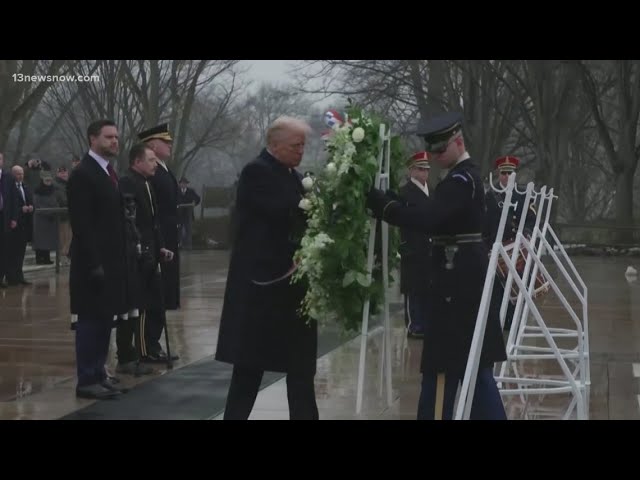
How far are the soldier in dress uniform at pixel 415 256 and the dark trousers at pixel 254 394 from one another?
4.73 metres

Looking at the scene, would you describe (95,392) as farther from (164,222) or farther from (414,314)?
(414,314)

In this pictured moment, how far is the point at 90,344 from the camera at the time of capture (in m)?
8.21

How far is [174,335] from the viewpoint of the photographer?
11719mm

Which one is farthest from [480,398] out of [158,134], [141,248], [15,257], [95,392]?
[15,257]

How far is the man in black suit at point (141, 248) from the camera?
30.0ft

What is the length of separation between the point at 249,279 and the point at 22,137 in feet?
103

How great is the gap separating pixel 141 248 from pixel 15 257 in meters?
8.39

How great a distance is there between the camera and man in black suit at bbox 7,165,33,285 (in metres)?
17.0

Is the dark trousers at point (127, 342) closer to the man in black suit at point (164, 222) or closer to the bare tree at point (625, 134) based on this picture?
the man in black suit at point (164, 222)

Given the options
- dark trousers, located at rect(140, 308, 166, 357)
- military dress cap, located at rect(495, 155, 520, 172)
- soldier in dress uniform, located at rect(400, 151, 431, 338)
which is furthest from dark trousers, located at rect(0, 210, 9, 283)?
military dress cap, located at rect(495, 155, 520, 172)

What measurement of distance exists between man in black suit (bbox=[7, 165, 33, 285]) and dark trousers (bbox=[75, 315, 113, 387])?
29.6 feet

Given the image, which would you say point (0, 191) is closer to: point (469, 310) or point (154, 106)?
point (469, 310)

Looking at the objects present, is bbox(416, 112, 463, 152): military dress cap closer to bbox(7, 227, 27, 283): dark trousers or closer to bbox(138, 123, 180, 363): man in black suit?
bbox(138, 123, 180, 363): man in black suit
